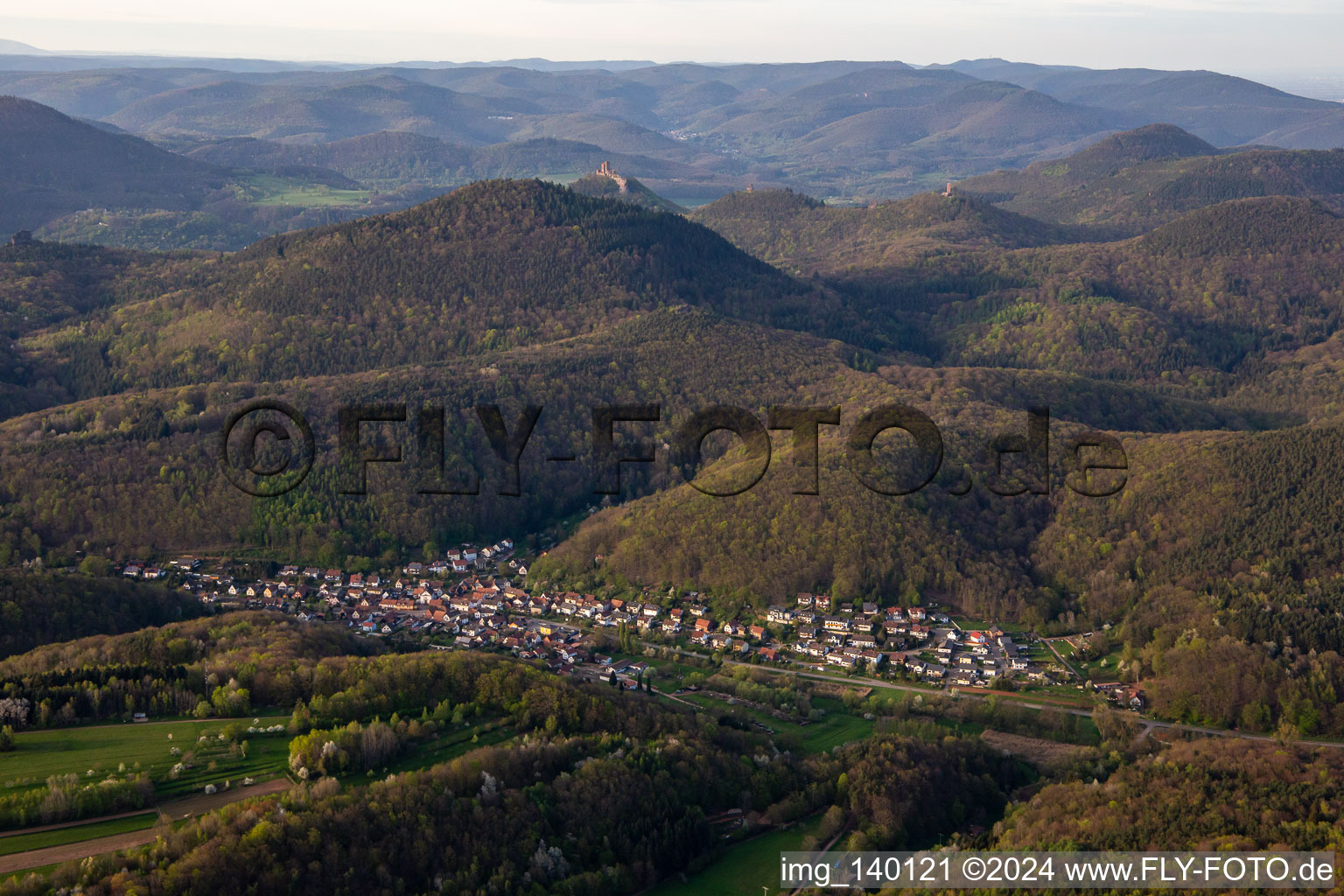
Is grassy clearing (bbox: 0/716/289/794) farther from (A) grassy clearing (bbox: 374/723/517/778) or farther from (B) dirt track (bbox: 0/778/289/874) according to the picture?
(A) grassy clearing (bbox: 374/723/517/778)

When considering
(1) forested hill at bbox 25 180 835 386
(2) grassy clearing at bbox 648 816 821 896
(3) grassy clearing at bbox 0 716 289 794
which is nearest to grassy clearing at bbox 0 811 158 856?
(3) grassy clearing at bbox 0 716 289 794

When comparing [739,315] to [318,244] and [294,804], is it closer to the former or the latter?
[318,244]

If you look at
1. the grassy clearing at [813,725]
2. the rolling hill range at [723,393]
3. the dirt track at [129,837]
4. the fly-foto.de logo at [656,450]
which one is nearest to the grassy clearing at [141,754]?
the dirt track at [129,837]

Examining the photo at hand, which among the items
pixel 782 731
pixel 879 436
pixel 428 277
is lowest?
pixel 782 731

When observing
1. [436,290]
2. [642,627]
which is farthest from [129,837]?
[436,290]

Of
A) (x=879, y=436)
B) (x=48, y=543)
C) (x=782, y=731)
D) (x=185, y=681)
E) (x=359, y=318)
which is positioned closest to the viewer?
(x=185, y=681)

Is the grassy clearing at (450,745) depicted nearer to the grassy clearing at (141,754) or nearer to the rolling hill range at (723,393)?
the grassy clearing at (141,754)

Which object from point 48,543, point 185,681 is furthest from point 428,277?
point 185,681
